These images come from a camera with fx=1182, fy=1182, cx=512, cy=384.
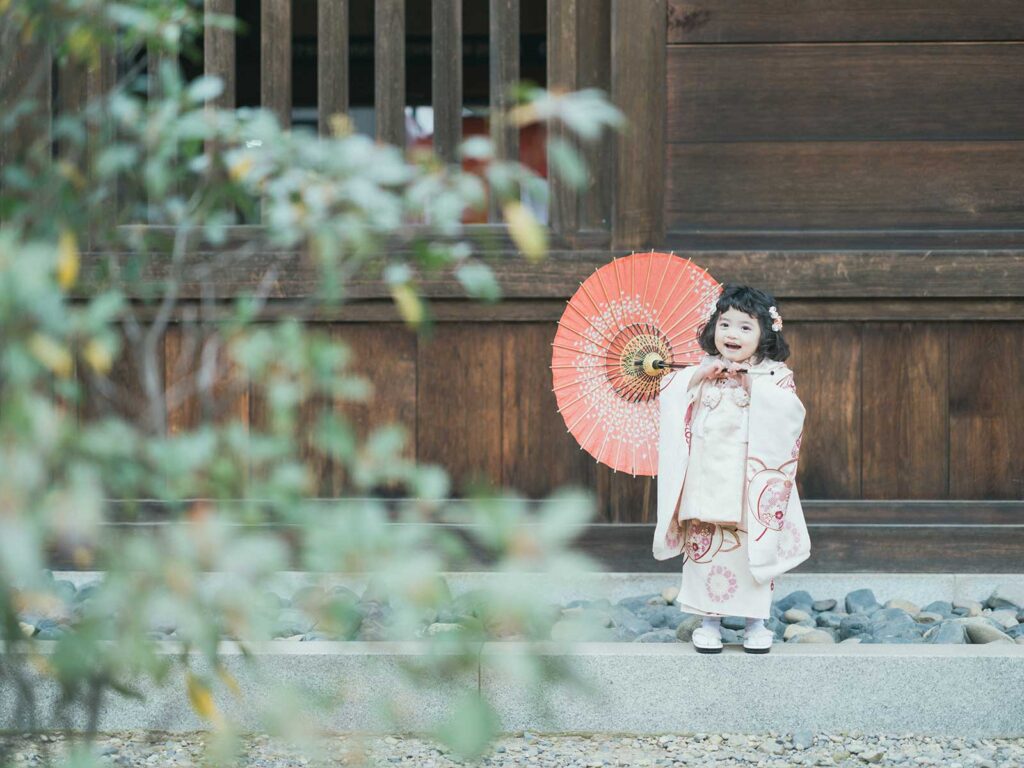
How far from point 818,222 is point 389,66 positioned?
1.90 meters

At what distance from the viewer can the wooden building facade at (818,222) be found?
486 cm

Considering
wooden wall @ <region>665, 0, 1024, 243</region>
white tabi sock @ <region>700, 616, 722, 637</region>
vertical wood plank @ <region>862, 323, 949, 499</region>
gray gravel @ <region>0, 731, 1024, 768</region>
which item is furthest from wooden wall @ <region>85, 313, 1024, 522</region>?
gray gravel @ <region>0, 731, 1024, 768</region>

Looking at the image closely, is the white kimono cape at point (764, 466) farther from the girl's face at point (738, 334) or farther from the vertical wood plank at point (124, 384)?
the vertical wood plank at point (124, 384)

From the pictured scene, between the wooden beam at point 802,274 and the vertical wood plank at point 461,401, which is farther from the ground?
the wooden beam at point 802,274

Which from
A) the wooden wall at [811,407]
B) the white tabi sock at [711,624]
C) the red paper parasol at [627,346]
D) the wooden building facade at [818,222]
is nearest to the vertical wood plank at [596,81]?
the wooden building facade at [818,222]

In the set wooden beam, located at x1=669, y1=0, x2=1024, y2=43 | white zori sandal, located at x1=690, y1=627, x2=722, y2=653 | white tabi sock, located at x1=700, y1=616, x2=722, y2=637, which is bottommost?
white zori sandal, located at x1=690, y1=627, x2=722, y2=653

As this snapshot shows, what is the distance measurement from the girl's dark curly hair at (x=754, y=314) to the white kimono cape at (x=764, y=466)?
5 cm

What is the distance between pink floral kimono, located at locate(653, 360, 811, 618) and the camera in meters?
3.79

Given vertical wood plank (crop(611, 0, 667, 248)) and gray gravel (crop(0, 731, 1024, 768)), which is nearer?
gray gravel (crop(0, 731, 1024, 768))

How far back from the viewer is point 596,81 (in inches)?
197

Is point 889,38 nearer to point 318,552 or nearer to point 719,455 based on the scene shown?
point 719,455

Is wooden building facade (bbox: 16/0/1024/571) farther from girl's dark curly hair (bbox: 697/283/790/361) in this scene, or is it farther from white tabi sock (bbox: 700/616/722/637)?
white tabi sock (bbox: 700/616/722/637)

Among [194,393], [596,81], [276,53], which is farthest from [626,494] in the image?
[276,53]

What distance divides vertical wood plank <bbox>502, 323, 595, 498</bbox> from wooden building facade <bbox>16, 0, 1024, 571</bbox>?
12 mm
